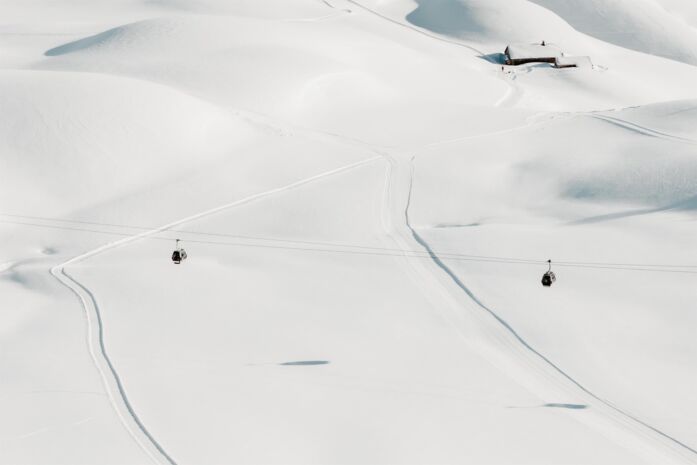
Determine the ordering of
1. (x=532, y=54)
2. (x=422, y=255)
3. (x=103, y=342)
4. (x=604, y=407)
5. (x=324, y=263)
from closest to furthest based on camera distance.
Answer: (x=604, y=407) → (x=103, y=342) → (x=324, y=263) → (x=422, y=255) → (x=532, y=54)

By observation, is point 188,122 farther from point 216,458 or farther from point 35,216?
point 216,458

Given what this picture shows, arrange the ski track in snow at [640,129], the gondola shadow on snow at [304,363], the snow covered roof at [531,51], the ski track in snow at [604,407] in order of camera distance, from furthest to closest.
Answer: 1. the snow covered roof at [531,51]
2. the ski track in snow at [640,129]
3. the gondola shadow on snow at [304,363]
4. the ski track in snow at [604,407]

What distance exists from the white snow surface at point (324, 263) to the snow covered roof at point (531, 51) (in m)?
11.5

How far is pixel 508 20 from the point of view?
235 ft

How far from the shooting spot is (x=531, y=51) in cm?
6294

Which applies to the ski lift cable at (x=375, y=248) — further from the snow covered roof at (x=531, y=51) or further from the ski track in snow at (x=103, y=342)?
the snow covered roof at (x=531, y=51)

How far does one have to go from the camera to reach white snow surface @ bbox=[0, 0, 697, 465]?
53.2 feet

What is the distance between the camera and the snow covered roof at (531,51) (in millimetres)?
62281

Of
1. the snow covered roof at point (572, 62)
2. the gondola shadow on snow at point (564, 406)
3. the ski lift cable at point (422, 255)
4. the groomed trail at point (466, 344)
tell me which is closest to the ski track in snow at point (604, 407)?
the groomed trail at point (466, 344)

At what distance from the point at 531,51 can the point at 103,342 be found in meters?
49.5

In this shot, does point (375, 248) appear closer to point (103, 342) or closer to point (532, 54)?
point (103, 342)

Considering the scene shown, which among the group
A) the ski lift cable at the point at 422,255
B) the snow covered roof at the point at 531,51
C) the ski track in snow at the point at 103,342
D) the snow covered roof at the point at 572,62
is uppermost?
the snow covered roof at the point at 531,51

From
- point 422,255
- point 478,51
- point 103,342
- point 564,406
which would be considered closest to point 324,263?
point 422,255

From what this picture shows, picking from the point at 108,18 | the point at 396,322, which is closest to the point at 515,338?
the point at 396,322
